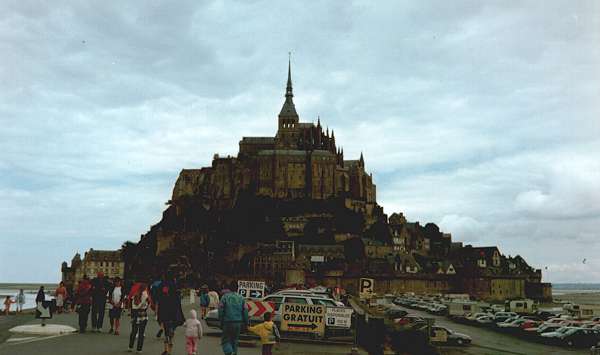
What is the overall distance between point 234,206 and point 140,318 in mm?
113918

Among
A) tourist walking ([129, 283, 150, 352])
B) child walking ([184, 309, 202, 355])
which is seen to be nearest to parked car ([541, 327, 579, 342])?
tourist walking ([129, 283, 150, 352])

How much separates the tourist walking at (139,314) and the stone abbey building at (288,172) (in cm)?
11035

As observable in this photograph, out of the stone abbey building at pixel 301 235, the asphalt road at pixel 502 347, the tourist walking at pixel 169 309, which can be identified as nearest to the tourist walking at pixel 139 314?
the tourist walking at pixel 169 309

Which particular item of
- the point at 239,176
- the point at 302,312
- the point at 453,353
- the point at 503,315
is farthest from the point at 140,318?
the point at 239,176

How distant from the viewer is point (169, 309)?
15.2 m

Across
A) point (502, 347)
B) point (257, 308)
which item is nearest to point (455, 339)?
point (502, 347)

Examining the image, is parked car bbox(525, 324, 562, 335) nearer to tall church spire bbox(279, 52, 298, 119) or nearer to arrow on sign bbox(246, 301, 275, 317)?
arrow on sign bbox(246, 301, 275, 317)

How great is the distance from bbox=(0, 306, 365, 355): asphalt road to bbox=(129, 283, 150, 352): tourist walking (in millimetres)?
347

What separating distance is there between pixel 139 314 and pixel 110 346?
4.56 feet

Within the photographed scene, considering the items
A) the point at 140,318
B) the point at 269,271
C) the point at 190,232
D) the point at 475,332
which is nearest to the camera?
the point at 140,318

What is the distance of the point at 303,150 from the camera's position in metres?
135

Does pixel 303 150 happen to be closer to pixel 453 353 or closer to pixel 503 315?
pixel 503 315

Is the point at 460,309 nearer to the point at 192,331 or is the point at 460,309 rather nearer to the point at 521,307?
the point at 521,307

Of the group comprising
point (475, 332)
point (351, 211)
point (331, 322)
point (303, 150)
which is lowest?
point (475, 332)
